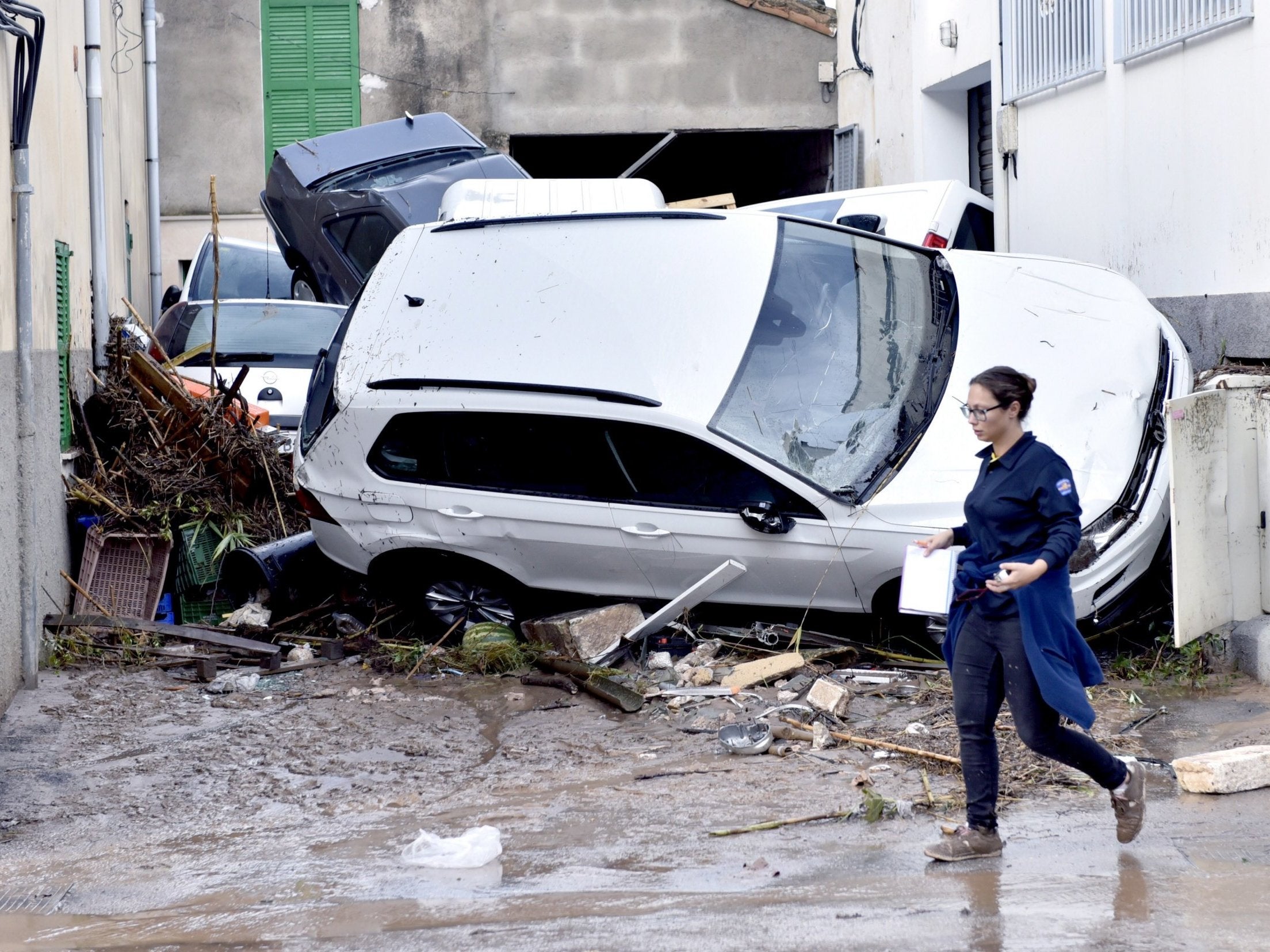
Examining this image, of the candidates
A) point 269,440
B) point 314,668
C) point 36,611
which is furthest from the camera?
point 269,440

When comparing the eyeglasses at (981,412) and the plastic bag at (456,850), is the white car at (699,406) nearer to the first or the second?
the eyeglasses at (981,412)

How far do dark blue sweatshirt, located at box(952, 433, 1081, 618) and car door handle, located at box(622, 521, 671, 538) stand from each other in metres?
2.81

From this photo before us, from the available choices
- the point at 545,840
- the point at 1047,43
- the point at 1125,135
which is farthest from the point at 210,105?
the point at 545,840

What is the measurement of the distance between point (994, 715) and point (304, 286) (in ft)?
36.1

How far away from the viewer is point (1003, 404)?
403cm

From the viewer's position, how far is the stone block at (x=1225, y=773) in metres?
4.79

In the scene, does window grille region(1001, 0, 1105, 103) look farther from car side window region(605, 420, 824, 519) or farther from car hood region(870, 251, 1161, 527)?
car side window region(605, 420, 824, 519)

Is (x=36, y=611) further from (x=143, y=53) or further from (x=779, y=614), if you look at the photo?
(x=143, y=53)

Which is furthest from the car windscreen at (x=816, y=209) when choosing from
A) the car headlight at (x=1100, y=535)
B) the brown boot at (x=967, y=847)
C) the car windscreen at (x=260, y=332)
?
the brown boot at (x=967, y=847)

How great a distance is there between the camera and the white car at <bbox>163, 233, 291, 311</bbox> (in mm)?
14031

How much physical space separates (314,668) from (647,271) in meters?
2.70

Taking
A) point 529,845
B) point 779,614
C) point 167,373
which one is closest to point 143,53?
point 167,373

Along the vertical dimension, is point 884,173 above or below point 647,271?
above

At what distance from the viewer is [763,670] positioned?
257 inches
